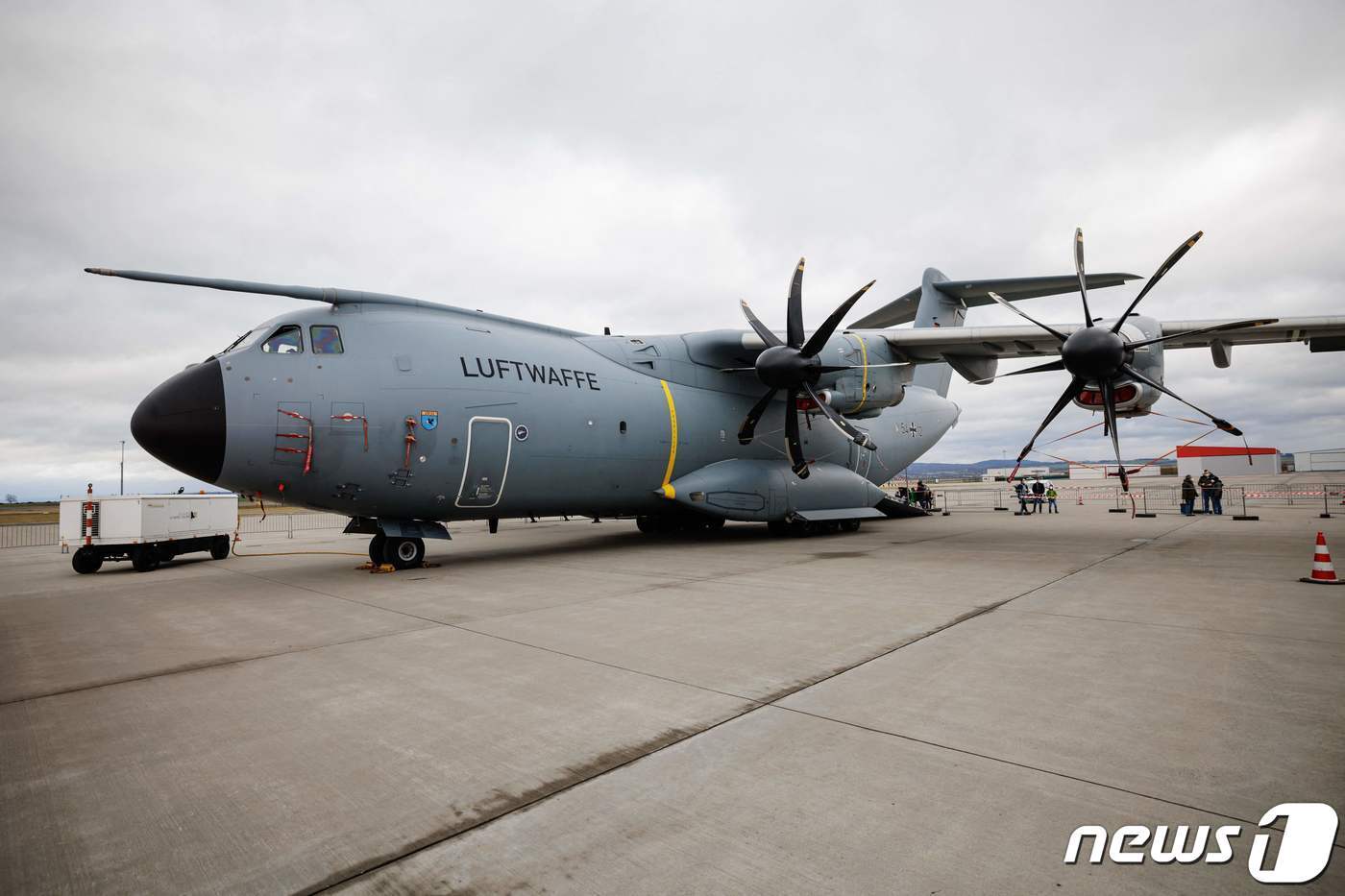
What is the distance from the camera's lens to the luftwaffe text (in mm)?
10727

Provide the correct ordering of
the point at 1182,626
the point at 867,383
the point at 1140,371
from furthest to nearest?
the point at 867,383, the point at 1140,371, the point at 1182,626

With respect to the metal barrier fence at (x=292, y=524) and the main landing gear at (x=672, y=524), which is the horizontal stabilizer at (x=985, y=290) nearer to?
the main landing gear at (x=672, y=524)

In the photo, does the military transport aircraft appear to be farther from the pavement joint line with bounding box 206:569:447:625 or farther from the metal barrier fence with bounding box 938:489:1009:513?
the metal barrier fence with bounding box 938:489:1009:513

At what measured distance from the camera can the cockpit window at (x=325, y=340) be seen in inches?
372

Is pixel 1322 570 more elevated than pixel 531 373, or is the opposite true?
pixel 531 373

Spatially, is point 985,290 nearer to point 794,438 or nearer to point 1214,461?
point 794,438

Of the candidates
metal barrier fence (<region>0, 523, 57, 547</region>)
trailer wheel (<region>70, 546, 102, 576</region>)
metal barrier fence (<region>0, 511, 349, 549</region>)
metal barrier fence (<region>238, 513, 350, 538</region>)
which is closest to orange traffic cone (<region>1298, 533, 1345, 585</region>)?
trailer wheel (<region>70, 546, 102, 576</region>)

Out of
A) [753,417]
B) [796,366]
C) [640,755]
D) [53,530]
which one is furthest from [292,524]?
[640,755]

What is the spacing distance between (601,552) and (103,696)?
29.0ft

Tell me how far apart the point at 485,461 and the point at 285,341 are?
3251 millimetres

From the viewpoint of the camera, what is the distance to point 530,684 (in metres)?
4.50

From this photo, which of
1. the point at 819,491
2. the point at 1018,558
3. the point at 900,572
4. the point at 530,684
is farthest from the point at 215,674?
the point at 819,491

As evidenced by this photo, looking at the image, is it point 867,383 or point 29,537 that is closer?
point 867,383

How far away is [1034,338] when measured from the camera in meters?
12.4
